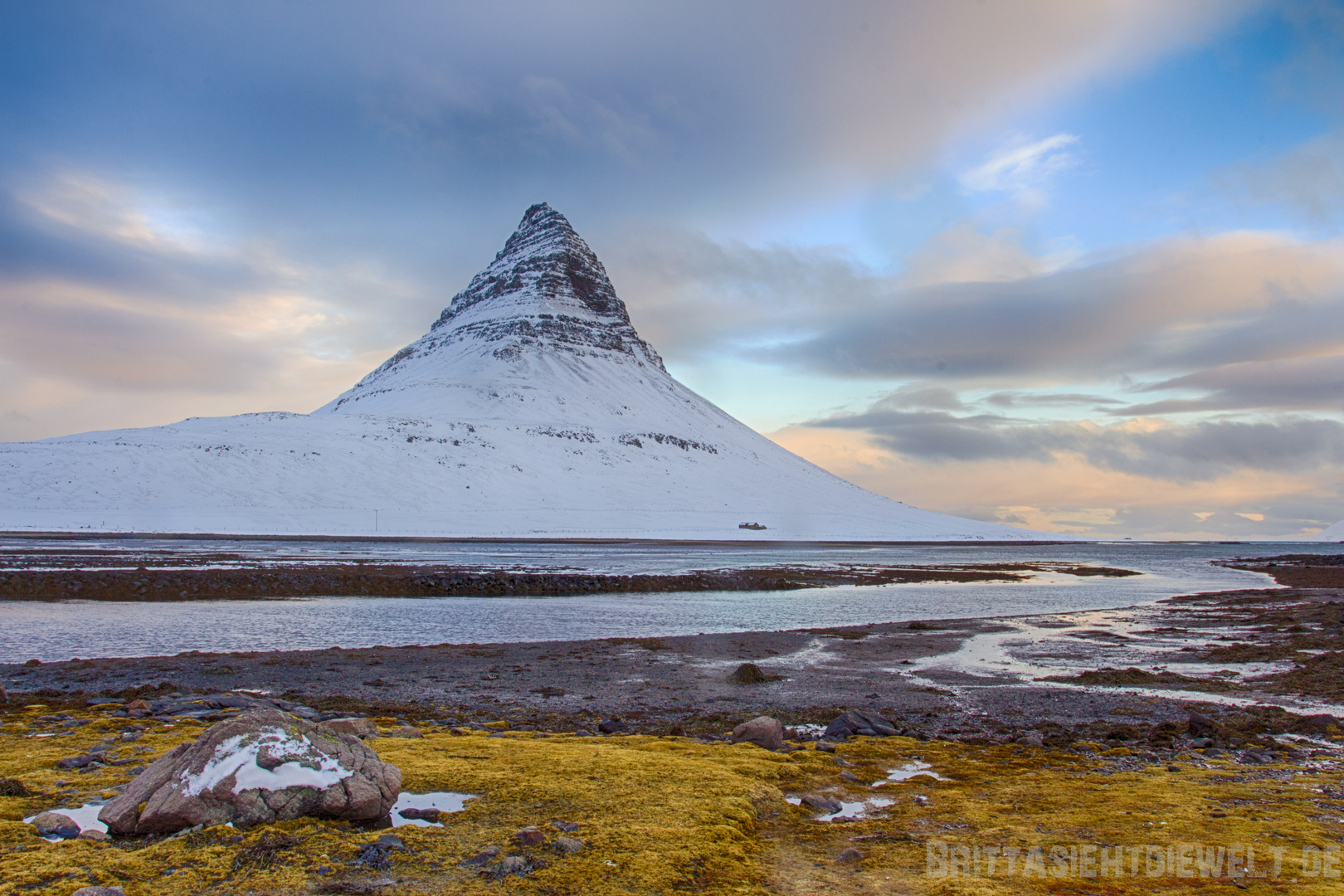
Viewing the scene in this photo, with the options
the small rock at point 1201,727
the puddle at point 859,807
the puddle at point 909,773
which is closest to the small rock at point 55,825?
the puddle at point 859,807

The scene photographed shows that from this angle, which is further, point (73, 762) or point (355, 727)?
point (355, 727)

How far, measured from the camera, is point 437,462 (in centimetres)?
13000

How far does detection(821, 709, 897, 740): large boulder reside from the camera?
1062 cm

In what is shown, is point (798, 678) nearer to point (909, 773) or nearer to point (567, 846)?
point (909, 773)

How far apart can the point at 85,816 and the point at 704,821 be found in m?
5.39

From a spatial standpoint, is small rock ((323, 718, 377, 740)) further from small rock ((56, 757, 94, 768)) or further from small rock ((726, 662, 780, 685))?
small rock ((726, 662, 780, 685))

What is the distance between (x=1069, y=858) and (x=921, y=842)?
1.10m

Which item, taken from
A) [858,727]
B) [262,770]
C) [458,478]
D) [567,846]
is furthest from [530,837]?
[458,478]

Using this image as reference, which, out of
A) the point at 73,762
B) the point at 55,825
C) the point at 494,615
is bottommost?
the point at 494,615

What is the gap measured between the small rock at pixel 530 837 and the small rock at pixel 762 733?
414 cm

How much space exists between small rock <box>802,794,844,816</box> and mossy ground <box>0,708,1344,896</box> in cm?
23

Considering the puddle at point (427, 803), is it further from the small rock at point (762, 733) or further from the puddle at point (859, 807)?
the small rock at point (762, 733)

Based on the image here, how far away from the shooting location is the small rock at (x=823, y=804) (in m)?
7.32

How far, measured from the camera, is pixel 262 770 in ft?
20.9
